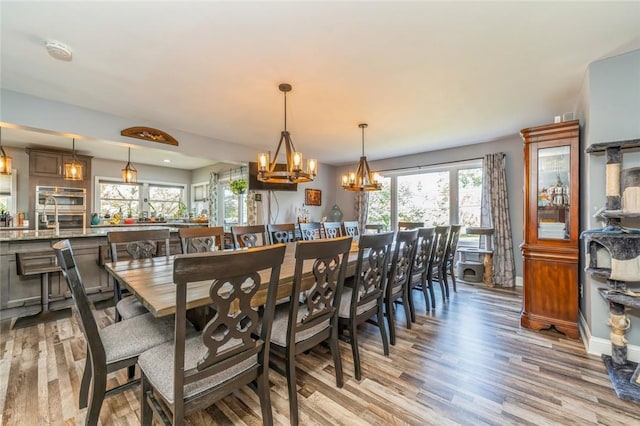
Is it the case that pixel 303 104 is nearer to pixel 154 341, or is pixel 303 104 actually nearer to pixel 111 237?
pixel 111 237

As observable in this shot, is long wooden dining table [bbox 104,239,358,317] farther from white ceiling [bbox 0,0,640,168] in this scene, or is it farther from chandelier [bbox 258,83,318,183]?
white ceiling [bbox 0,0,640,168]

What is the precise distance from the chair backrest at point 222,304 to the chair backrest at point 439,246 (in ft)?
8.96

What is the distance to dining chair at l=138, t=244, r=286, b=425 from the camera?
1063 mm

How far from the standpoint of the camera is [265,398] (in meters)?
1.40

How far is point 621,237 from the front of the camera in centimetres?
204

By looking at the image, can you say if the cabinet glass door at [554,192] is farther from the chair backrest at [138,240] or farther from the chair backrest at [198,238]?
the chair backrest at [138,240]

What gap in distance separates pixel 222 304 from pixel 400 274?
201cm

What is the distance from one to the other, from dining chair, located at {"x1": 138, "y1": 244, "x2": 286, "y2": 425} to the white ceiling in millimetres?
1610

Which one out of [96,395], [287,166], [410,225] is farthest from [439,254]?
[96,395]

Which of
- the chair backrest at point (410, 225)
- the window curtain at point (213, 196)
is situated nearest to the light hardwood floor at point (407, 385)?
the chair backrest at point (410, 225)

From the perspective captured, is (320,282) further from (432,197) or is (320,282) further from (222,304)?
(432,197)

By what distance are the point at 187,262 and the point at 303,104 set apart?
8.66 feet

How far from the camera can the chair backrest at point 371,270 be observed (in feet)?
6.40

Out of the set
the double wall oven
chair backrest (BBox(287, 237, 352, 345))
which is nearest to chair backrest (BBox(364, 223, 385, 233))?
chair backrest (BBox(287, 237, 352, 345))
